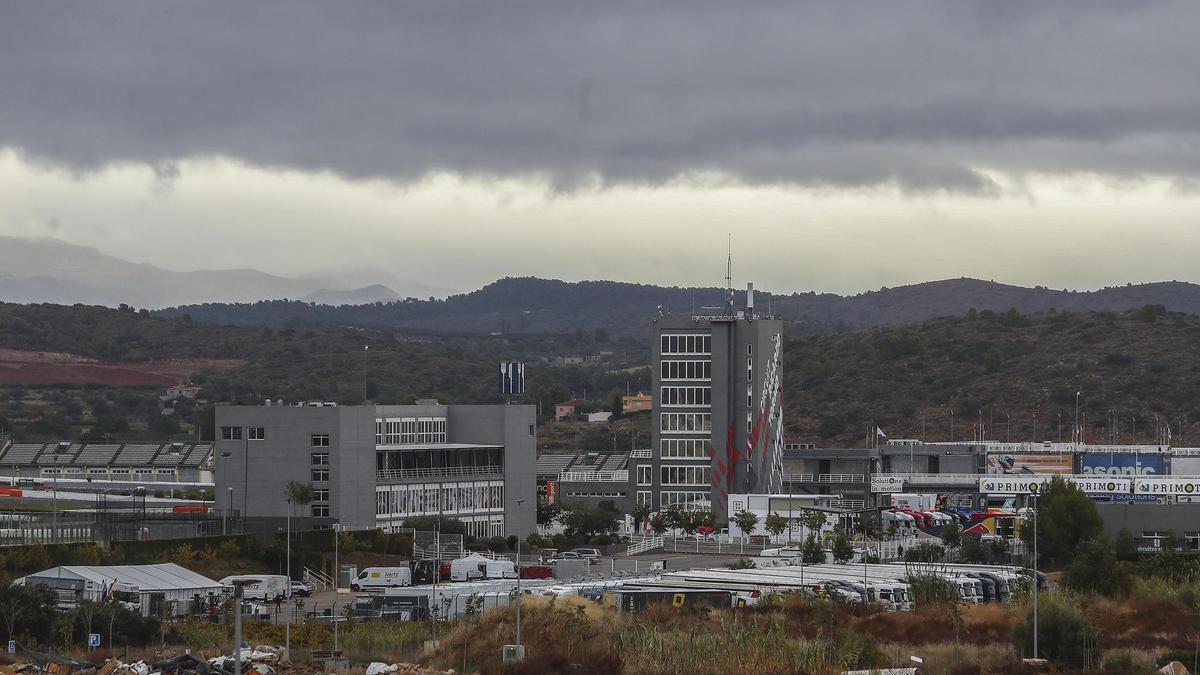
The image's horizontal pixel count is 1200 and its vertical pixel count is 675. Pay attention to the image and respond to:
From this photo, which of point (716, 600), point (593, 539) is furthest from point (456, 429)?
point (716, 600)

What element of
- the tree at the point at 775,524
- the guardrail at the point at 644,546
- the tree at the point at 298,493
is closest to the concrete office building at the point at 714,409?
the tree at the point at 775,524

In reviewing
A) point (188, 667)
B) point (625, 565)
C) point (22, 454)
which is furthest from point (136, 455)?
point (188, 667)

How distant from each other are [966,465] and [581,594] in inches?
2887

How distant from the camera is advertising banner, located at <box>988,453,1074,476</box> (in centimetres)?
13650

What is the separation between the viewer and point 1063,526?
3863 inches

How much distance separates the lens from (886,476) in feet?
447

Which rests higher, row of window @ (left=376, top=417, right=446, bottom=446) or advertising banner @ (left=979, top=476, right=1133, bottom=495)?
row of window @ (left=376, top=417, right=446, bottom=446)

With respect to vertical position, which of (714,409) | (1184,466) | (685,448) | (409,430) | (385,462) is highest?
(714,409)

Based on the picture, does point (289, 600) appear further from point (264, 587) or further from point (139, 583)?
point (139, 583)

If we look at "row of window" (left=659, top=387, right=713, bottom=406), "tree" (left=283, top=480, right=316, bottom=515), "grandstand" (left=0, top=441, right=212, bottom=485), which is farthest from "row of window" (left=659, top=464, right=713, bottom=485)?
"tree" (left=283, top=480, right=316, bottom=515)

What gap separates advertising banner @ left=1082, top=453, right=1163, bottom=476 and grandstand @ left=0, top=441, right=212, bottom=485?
6646 centimetres

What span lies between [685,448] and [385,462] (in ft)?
116

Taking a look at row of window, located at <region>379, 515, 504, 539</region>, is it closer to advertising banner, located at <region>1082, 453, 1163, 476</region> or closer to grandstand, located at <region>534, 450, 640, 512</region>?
grandstand, located at <region>534, 450, 640, 512</region>

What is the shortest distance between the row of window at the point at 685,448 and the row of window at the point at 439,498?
89.4 feet
